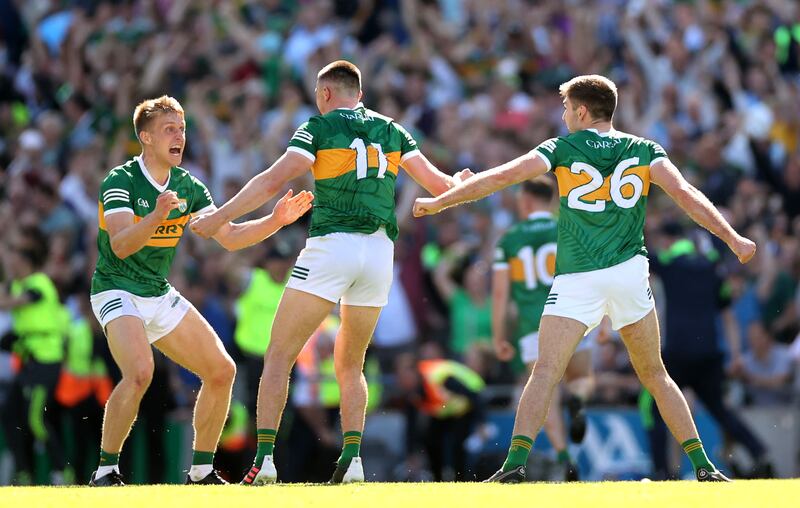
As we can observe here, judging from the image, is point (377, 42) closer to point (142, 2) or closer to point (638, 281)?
point (142, 2)

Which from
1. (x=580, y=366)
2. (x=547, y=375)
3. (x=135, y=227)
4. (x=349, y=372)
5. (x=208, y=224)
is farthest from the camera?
(x=580, y=366)

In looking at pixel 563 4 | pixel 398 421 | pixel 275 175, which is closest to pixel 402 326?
pixel 398 421

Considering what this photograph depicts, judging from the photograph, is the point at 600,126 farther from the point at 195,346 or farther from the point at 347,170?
the point at 195,346

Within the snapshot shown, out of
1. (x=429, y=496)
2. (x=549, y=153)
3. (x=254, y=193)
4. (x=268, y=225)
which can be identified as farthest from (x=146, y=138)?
(x=429, y=496)

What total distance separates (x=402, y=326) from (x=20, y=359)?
4.22 meters

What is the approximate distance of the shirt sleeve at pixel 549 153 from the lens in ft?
30.5

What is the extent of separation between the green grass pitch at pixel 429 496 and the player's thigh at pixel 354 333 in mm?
926

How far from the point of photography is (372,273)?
9758 mm

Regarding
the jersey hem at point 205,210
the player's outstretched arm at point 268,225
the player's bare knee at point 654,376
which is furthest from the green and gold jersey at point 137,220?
the player's bare knee at point 654,376

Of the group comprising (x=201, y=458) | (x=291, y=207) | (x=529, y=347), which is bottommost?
(x=201, y=458)

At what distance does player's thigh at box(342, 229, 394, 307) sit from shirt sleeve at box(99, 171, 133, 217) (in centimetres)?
161

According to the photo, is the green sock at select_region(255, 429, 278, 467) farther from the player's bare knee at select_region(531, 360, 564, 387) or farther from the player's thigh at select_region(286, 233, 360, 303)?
the player's bare knee at select_region(531, 360, 564, 387)

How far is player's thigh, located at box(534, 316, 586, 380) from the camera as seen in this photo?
929 centimetres

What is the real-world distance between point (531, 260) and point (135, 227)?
162 inches
